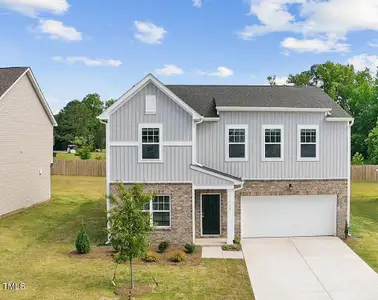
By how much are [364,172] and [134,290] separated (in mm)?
38000

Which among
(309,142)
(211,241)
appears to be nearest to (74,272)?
(211,241)

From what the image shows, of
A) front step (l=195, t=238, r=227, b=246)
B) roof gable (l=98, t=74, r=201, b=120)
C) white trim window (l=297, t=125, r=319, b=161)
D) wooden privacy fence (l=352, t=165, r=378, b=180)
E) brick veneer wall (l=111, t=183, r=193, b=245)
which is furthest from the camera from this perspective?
wooden privacy fence (l=352, t=165, r=378, b=180)

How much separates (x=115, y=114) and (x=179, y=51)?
15293mm

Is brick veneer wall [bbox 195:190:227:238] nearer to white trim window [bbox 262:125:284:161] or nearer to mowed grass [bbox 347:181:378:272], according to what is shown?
white trim window [bbox 262:125:284:161]

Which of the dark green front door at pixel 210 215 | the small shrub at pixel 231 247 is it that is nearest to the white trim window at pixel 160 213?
the dark green front door at pixel 210 215

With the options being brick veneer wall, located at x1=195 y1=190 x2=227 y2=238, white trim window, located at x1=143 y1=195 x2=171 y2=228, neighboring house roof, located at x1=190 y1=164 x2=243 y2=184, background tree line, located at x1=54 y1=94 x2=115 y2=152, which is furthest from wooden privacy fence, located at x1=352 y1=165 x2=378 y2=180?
background tree line, located at x1=54 y1=94 x2=115 y2=152

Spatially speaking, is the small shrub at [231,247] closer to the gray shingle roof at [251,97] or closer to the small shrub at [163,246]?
the small shrub at [163,246]

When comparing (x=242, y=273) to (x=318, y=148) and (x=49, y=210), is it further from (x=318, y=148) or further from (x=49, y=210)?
(x=49, y=210)

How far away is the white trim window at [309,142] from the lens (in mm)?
20750

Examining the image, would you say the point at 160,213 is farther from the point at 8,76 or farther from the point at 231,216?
the point at 8,76

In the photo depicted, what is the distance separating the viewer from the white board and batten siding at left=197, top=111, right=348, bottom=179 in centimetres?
2061

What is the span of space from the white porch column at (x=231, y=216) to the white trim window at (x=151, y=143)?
138 inches

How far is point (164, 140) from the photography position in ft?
62.4

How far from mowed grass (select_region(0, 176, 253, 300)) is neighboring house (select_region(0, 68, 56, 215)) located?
3400 millimetres
